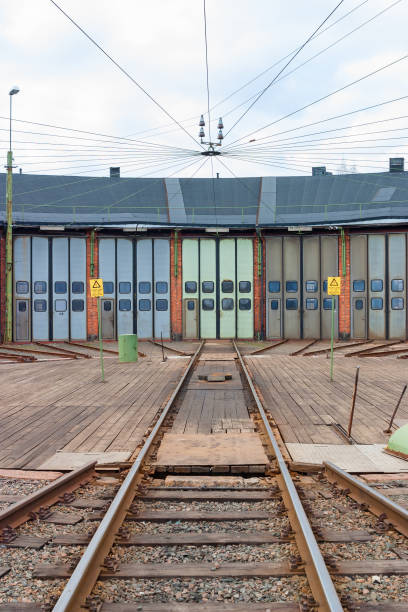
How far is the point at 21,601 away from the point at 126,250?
79.7ft

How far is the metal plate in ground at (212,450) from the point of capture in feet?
21.4

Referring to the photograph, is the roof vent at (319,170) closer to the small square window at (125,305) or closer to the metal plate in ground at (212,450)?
the small square window at (125,305)

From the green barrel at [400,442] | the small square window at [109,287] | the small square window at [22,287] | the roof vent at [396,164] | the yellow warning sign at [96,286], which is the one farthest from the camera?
the roof vent at [396,164]

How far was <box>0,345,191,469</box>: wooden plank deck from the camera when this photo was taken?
24.5 ft

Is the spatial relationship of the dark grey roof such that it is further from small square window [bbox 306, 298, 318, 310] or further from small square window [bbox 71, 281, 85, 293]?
small square window [bbox 306, 298, 318, 310]

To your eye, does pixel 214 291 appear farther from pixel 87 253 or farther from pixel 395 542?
pixel 395 542

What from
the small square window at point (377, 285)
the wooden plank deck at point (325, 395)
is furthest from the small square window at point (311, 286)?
the wooden plank deck at point (325, 395)

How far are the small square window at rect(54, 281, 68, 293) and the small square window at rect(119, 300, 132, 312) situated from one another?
9.28ft

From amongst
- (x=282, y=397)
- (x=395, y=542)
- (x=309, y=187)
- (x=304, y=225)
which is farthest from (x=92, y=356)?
(x=309, y=187)

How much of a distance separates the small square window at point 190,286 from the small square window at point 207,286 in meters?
0.41

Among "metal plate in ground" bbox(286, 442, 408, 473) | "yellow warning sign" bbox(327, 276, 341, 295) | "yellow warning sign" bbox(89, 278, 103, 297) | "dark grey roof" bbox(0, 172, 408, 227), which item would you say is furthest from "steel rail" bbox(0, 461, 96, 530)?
"dark grey roof" bbox(0, 172, 408, 227)

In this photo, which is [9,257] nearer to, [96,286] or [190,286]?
[190,286]

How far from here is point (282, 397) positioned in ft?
37.2

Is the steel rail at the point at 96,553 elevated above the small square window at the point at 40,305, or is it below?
below
